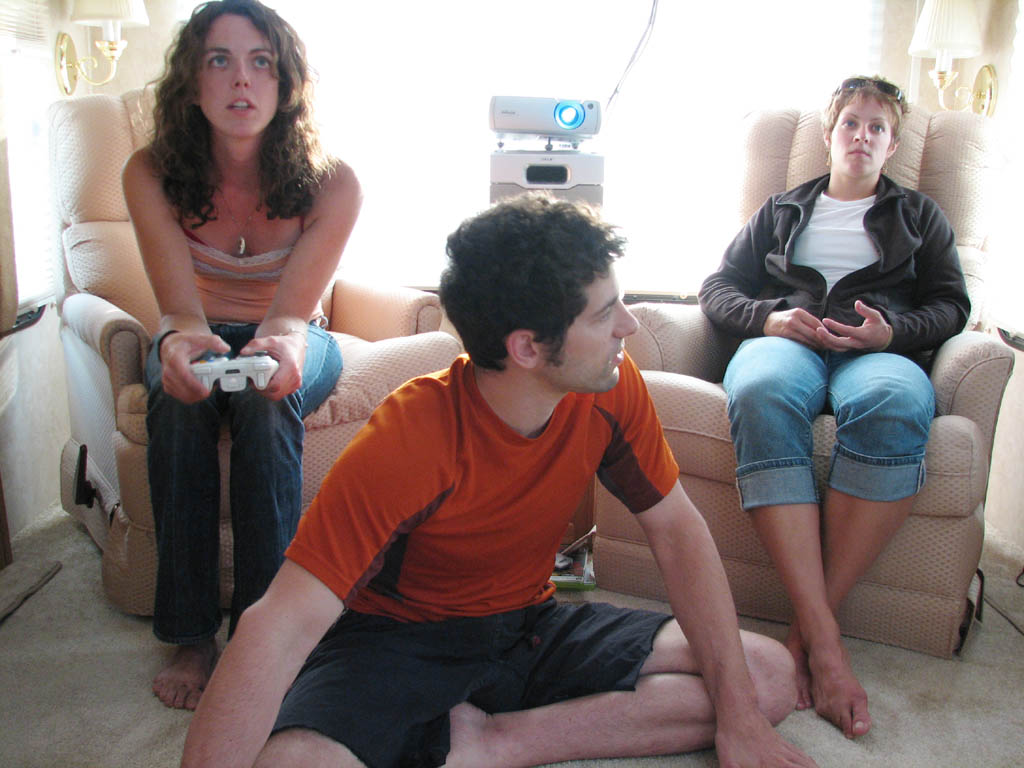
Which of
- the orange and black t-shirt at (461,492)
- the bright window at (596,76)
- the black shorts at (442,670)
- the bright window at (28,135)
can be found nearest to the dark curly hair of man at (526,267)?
the orange and black t-shirt at (461,492)

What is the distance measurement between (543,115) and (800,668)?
1222 mm

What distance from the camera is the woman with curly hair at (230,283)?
1444 millimetres

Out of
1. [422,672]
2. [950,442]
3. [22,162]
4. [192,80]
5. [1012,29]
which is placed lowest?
[422,672]

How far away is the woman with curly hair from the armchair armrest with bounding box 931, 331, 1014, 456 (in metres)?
1.14

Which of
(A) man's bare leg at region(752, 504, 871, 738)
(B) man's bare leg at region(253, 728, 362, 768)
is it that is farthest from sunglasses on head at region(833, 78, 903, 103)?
(B) man's bare leg at region(253, 728, 362, 768)

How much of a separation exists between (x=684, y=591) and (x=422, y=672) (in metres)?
0.36

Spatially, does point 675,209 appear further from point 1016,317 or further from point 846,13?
point 1016,317

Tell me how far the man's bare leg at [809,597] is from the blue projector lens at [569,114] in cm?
93

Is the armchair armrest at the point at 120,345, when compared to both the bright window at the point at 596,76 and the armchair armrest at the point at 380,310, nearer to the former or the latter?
the armchair armrest at the point at 380,310

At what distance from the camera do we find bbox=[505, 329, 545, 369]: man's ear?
1083mm

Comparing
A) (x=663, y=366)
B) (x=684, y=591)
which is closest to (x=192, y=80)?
(x=663, y=366)

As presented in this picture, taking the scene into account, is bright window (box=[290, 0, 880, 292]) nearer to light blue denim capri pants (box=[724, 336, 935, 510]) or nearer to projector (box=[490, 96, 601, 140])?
projector (box=[490, 96, 601, 140])

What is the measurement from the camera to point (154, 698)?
1.46 meters

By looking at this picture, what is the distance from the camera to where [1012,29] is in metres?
2.31
